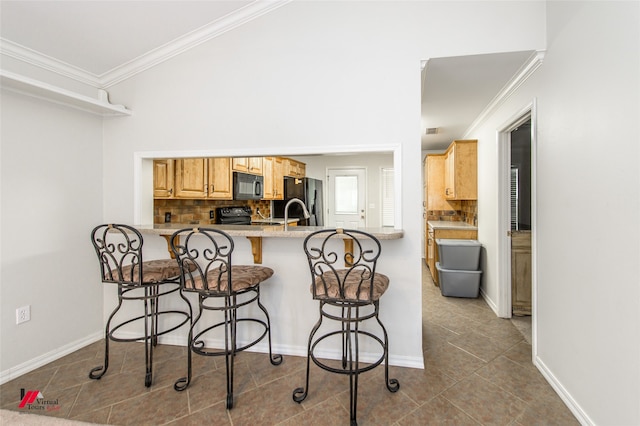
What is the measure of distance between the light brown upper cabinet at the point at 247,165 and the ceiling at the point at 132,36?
1.27 meters

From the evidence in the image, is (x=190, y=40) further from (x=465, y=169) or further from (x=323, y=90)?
(x=465, y=169)

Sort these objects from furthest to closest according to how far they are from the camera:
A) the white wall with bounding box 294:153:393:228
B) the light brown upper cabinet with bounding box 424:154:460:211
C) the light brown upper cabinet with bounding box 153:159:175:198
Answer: the white wall with bounding box 294:153:393:228
the light brown upper cabinet with bounding box 424:154:460:211
the light brown upper cabinet with bounding box 153:159:175:198

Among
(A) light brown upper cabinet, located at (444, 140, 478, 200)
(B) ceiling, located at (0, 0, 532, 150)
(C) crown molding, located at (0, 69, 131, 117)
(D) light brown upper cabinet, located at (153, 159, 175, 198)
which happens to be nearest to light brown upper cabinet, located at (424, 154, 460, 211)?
(A) light brown upper cabinet, located at (444, 140, 478, 200)

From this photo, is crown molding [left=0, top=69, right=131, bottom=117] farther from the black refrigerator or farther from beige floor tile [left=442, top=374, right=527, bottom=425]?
beige floor tile [left=442, top=374, right=527, bottom=425]

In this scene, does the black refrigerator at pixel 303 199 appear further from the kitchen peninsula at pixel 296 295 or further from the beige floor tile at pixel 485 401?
the beige floor tile at pixel 485 401

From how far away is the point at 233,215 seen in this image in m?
3.89

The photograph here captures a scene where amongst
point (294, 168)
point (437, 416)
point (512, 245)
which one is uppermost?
point (294, 168)

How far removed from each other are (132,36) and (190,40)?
0.42 metres

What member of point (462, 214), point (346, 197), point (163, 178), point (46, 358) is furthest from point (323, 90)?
point (346, 197)

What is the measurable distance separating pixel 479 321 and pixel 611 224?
6.40 feet

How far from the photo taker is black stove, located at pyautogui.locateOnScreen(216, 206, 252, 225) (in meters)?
3.67

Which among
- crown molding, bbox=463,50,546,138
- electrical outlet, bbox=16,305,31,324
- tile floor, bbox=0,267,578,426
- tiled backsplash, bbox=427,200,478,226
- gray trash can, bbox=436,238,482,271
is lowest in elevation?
tile floor, bbox=0,267,578,426

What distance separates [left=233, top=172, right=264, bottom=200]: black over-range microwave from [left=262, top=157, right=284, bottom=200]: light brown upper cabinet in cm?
17

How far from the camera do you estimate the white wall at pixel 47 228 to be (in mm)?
2084
